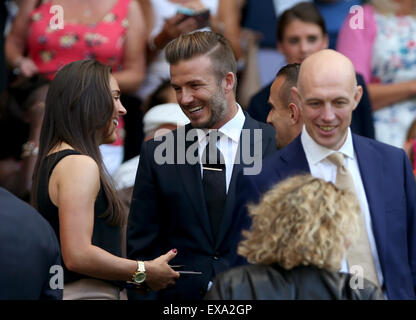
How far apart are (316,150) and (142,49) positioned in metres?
2.65

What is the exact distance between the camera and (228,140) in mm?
4484

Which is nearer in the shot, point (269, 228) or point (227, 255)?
point (269, 228)

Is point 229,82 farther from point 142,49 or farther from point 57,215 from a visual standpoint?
point 142,49

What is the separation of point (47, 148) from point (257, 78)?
301 cm

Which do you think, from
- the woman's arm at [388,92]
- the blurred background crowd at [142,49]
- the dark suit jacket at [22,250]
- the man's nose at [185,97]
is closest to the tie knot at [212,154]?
the man's nose at [185,97]

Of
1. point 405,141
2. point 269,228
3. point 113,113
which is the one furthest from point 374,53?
point 269,228

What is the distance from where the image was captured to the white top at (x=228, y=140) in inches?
175

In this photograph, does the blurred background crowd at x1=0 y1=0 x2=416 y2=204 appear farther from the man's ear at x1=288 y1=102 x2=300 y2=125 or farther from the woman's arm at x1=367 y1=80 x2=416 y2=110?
the man's ear at x1=288 y1=102 x2=300 y2=125

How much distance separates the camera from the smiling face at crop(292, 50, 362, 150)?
404cm

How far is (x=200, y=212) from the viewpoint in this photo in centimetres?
435

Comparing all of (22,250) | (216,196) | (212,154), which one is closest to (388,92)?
(212,154)

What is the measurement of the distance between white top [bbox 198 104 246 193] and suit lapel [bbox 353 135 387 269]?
61 centimetres
